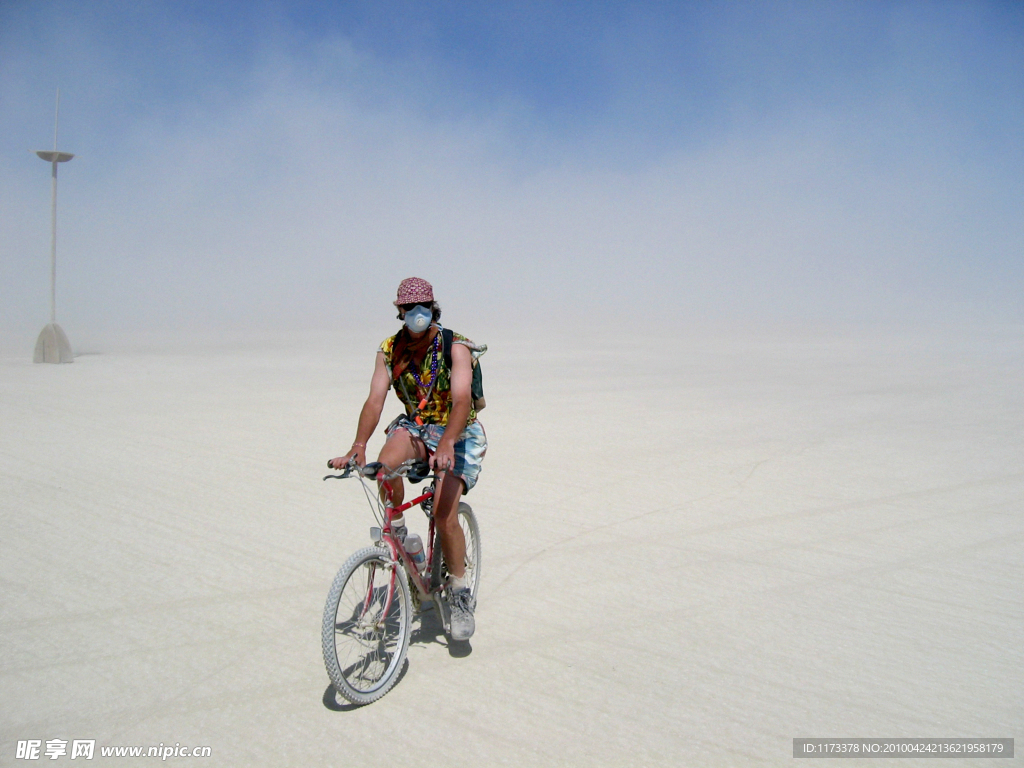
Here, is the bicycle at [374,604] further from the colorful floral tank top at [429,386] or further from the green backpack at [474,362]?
the green backpack at [474,362]

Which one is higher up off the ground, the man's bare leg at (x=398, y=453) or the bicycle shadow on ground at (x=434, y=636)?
the man's bare leg at (x=398, y=453)

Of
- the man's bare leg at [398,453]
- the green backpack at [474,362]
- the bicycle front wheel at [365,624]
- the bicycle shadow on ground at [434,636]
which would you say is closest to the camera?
the bicycle front wheel at [365,624]

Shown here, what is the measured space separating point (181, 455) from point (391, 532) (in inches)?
240

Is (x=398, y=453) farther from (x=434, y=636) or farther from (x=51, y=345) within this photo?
(x=51, y=345)

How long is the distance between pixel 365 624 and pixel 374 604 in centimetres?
10

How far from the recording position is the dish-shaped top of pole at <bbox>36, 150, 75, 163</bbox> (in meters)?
23.9

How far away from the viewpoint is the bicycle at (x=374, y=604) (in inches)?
135

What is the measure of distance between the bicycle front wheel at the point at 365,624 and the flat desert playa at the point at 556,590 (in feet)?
0.45

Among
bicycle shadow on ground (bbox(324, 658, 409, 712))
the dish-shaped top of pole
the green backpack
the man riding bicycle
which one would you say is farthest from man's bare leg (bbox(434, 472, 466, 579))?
the dish-shaped top of pole

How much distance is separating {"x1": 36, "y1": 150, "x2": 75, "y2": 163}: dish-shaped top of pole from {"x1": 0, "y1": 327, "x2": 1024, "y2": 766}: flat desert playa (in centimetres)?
1557

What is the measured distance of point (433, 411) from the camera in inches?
164

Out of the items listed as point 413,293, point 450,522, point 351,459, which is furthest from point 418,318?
point 450,522

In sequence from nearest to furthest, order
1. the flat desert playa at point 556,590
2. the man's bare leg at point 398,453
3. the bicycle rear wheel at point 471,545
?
the flat desert playa at point 556,590
the man's bare leg at point 398,453
the bicycle rear wheel at point 471,545

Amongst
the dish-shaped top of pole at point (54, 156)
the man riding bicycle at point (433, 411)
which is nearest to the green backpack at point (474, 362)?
the man riding bicycle at point (433, 411)
